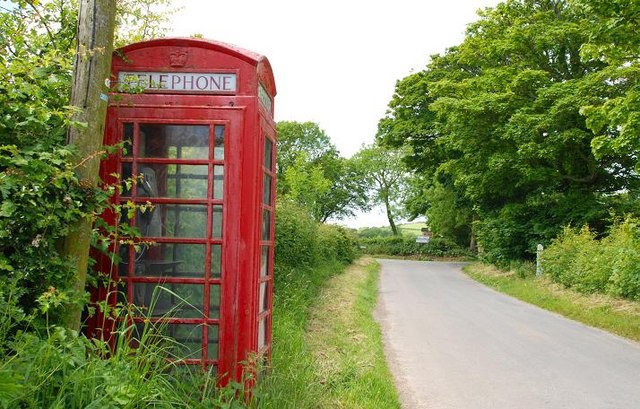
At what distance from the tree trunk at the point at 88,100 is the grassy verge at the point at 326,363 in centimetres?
161

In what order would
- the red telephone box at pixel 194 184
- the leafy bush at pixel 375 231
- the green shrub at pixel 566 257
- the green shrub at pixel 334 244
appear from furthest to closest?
1. the leafy bush at pixel 375 231
2. the green shrub at pixel 334 244
3. the green shrub at pixel 566 257
4. the red telephone box at pixel 194 184

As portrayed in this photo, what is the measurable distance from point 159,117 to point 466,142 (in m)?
22.3

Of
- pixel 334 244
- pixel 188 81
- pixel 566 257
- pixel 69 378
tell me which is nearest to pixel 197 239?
pixel 188 81

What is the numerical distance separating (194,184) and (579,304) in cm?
1299

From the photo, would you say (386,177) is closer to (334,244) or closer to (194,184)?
(334,244)

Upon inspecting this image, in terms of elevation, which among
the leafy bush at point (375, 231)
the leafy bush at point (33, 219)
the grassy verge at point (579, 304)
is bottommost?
the grassy verge at point (579, 304)

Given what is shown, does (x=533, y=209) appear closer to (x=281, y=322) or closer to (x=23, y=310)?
(x=281, y=322)

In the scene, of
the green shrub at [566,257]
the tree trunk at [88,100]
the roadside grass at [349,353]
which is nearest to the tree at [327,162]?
the green shrub at [566,257]

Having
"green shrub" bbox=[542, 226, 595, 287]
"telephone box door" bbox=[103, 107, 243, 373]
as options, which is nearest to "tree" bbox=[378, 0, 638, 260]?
"green shrub" bbox=[542, 226, 595, 287]

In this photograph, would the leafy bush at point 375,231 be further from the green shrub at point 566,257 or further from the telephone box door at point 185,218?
the telephone box door at point 185,218

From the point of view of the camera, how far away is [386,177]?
66.8 m

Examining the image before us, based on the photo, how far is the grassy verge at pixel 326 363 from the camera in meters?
4.82

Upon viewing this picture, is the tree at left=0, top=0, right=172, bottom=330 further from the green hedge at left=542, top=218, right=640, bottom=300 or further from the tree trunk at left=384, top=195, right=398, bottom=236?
the tree trunk at left=384, top=195, right=398, bottom=236

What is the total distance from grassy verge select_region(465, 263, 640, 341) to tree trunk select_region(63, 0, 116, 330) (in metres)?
10.6
